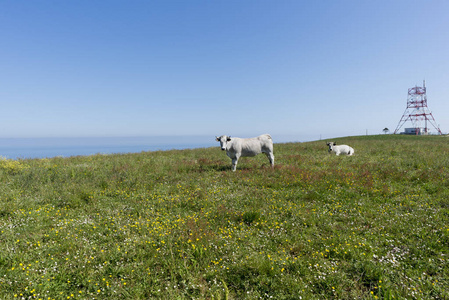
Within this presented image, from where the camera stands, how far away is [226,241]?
16.4 ft

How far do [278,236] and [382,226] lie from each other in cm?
314

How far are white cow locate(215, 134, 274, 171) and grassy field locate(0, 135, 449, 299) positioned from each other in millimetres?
3553

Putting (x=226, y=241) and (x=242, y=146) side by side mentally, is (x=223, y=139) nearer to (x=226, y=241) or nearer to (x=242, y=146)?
(x=242, y=146)

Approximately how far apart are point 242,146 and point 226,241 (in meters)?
8.21

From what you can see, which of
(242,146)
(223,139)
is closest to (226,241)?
(223,139)

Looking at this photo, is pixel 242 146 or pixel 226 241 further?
pixel 242 146

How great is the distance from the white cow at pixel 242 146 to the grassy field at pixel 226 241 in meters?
3.55

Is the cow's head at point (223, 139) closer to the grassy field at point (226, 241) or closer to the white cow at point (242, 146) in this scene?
the white cow at point (242, 146)

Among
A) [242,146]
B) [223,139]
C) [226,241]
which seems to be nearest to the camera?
[226,241]

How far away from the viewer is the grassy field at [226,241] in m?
3.71

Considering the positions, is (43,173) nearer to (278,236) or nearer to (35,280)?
(35,280)

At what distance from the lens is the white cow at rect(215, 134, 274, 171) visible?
40.7ft

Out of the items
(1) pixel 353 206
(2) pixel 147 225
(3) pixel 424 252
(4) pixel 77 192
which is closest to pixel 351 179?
(1) pixel 353 206

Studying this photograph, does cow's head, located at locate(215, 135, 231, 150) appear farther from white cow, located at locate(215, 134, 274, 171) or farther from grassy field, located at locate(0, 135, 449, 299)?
grassy field, located at locate(0, 135, 449, 299)
